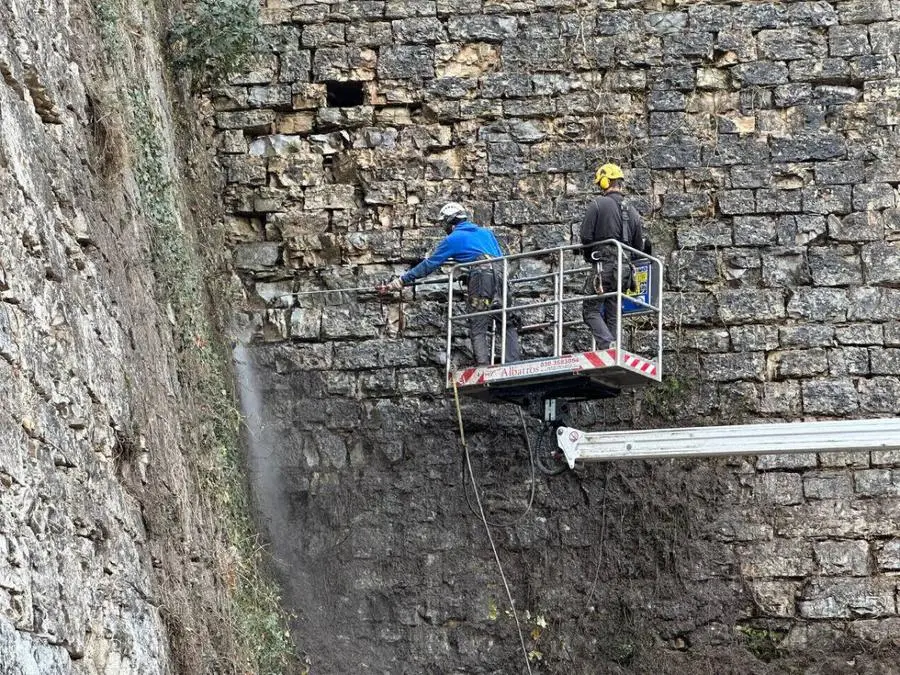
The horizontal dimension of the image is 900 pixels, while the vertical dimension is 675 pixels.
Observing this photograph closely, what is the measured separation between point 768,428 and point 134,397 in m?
3.57

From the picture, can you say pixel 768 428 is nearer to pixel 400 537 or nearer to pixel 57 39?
pixel 400 537

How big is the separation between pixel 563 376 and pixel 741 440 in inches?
43.1

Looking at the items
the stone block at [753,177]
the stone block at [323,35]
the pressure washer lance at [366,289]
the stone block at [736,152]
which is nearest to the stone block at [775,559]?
the stone block at [753,177]

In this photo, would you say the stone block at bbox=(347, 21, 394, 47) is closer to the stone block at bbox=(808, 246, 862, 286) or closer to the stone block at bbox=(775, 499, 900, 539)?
the stone block at bbox=(808, 246, 862, 286)

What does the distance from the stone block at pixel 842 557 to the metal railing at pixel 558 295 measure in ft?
5.36

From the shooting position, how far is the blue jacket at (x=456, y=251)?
9.23 meters

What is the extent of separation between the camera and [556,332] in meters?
8.78

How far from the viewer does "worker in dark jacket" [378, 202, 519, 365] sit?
9.16m

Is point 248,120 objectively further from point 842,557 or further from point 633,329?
point 842,557

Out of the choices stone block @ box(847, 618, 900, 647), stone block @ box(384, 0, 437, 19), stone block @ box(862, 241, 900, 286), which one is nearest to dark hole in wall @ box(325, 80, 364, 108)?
stone block @ box(384, 0, 437, 19)

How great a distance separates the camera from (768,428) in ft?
27.0

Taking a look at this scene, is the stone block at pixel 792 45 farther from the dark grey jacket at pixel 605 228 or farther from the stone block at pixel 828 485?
the stone block at pixel 828 485

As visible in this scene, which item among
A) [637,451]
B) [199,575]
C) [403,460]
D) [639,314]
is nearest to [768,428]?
[637,451]

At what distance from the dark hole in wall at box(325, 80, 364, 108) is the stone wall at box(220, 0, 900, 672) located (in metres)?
0.02
